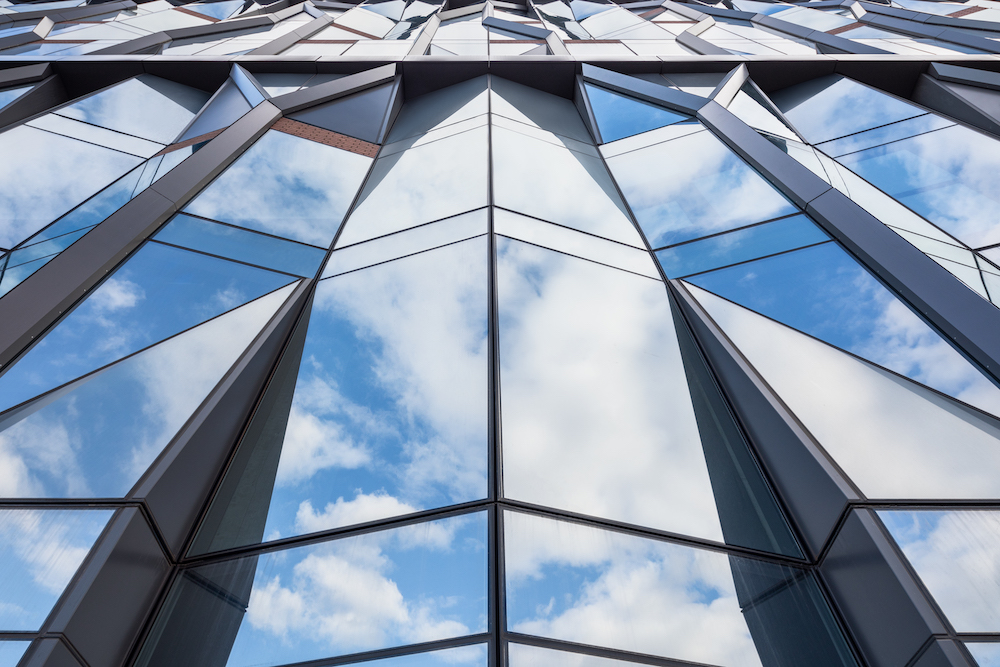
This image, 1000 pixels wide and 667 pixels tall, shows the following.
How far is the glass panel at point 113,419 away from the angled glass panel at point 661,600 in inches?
133

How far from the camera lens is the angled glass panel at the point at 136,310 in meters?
6.43

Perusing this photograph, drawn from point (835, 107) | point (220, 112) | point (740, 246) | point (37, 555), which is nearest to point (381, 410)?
point (37, 555)

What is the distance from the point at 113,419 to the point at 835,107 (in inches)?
639

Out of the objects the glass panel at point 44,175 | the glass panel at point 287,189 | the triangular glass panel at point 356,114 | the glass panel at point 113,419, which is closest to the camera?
the glass panel at point 113,419

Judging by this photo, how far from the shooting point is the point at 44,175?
10602 millimetres

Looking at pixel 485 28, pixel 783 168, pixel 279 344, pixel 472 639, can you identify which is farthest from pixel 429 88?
pixel 472 639

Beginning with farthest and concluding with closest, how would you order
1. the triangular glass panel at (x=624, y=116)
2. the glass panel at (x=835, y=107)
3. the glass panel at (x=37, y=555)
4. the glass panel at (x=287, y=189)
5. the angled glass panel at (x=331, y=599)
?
the glass panel at (x=835, y=107) < the triangular glass panel at (x=624, y=116) < the glass panel at (x=287, y=189) < the angled glass panel at (x=331, y=599) < the glass panel at (x=37, y=555)

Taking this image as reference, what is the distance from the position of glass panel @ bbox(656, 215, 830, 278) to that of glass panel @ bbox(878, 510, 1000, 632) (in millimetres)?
4526

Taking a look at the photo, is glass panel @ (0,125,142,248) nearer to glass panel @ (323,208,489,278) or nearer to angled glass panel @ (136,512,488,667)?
glass panel @ (323,208,489,278)

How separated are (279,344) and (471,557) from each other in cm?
408

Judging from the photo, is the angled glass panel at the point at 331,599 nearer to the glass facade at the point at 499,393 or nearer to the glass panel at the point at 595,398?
the glass facade at the point at 499,393

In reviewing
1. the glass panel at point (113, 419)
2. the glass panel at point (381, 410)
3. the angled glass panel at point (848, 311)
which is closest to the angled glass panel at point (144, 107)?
the glass panel at point (381, 410)

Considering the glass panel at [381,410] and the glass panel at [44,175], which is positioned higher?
the glass panel at [44,175]

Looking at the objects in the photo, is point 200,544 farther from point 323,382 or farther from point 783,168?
point 783,168
